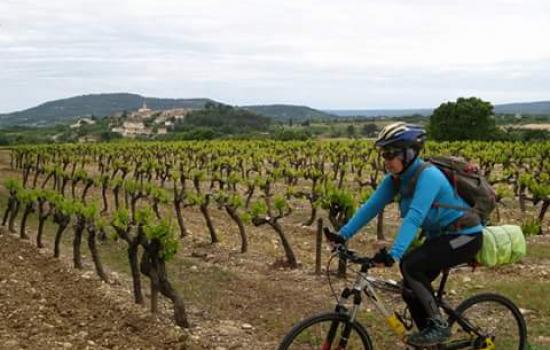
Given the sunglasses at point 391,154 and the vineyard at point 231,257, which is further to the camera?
the vineyard at point 231,257

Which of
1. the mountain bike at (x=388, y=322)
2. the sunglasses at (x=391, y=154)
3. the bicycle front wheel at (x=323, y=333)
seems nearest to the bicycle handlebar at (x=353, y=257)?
the mountain bike at (x=388, y=322)

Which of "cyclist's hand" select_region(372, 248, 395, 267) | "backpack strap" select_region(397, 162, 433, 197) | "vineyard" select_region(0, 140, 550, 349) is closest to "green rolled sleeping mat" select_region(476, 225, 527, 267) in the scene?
"backpack strap" select_region(397, 162, 433, 197)

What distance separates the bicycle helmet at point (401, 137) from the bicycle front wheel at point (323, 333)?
4.47 ft

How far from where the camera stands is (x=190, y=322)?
8102mm

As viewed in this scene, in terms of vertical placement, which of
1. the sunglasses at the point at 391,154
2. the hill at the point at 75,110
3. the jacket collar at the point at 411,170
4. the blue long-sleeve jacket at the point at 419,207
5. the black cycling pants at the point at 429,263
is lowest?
the black cycling pants at the point at 429,263

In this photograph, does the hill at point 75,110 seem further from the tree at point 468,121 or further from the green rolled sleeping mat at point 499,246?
the green rolled sleeping mat at point 499,246

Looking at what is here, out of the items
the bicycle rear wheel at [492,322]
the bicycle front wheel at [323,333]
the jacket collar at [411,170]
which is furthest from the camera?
the bicycle rear wheel at [492,322]

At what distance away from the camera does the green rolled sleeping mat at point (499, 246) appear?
5008 millimetres

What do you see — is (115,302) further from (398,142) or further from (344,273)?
(398,142)

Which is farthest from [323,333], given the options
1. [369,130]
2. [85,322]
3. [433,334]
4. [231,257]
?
[369,130]

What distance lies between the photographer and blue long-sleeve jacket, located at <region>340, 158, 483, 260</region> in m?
4.55

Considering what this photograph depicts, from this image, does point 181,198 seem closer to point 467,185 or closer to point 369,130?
point 467,185

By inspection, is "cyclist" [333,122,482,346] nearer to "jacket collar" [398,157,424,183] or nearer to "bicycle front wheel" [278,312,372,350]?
"jacket collar" [398,157,424,183]

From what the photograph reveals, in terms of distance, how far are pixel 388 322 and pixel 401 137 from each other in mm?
1523
